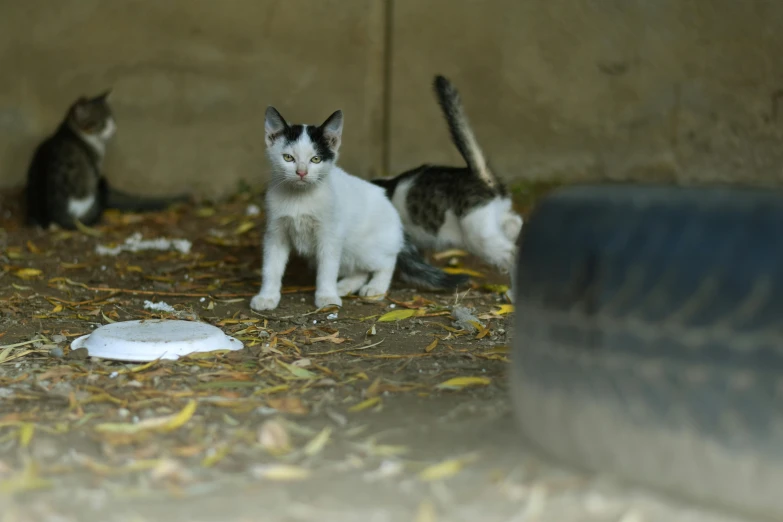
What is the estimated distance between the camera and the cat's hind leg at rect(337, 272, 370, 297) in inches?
236

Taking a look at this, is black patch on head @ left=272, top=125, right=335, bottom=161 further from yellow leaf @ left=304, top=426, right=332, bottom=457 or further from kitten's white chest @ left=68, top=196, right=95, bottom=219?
kitten's white chest @ left=68, top=196, right=95, bottom=219

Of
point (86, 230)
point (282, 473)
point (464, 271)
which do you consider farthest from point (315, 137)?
point (86, 230)

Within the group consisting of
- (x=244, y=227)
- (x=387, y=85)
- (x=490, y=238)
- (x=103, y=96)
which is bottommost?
(x=244, y=227)

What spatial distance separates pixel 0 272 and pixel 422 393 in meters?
3.81

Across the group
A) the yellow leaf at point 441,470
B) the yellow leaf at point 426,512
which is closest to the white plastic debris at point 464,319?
the yellow leaf at point 441,470

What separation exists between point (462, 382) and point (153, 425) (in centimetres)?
131

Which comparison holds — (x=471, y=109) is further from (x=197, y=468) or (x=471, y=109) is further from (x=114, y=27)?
(x=197, y=468)

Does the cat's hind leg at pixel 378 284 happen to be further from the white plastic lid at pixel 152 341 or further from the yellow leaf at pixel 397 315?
the white plastic lid at pixel 152 341

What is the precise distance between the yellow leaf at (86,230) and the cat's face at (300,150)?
2.90 m

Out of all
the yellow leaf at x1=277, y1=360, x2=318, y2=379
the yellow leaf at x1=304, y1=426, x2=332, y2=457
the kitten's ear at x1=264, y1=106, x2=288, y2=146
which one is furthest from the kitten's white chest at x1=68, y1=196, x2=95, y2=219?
the yellow leaf at x1=304, y1=426, x2=332, y2=457

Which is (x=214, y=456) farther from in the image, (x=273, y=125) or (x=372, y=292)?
(x=372, y=292)

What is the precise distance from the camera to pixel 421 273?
6039mm

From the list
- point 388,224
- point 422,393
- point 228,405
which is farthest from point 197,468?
point 388,224

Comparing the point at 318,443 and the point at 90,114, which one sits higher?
the point at 90,114
